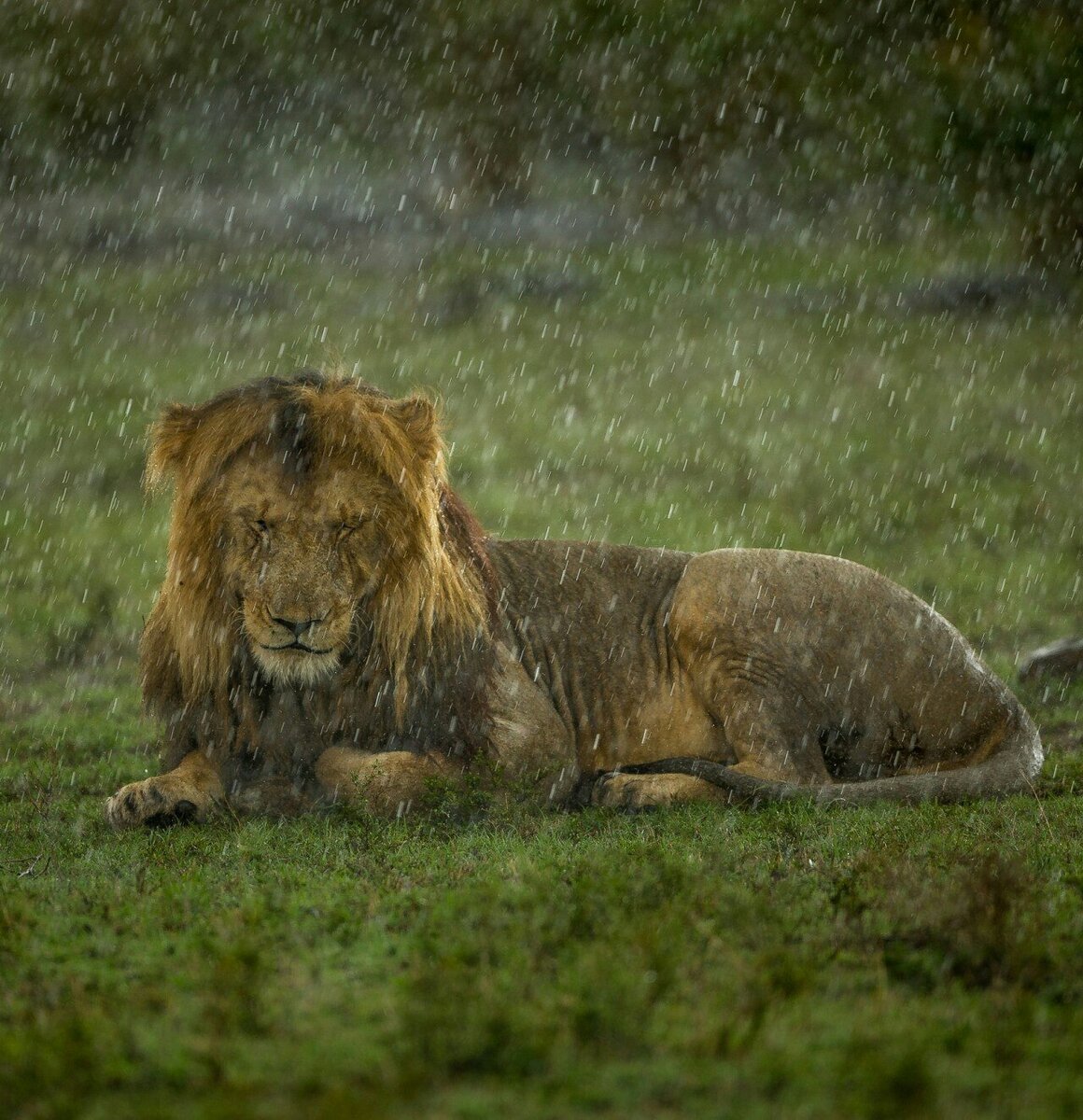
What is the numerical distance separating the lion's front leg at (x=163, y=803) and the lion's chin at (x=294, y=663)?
2.11 ft

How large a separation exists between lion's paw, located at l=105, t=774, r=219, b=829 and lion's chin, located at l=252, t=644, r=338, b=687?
651 mm

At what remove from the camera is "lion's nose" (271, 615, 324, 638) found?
5.72 metres

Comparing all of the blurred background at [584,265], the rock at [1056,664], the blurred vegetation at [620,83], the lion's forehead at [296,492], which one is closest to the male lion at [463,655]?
the lion's forehead at [296,492]

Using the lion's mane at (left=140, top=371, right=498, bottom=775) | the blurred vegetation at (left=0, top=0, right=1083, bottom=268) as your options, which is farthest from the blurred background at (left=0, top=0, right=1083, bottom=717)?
the lion's mane at (left=140, top=371, right=498, bottom=775)

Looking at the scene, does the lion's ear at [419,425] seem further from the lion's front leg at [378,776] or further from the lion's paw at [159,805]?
the lion's paw at [159,805]

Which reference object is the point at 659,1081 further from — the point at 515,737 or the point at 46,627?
the point at 46,627

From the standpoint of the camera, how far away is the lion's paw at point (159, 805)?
6.09 metres

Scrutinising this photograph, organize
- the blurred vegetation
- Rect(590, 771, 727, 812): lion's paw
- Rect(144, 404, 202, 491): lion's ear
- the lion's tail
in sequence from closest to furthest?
Rect(144, 404, 202, 491): lion's ear, the lion's tail, Rect(590, 771, 727, 812): lion's paw, the blurred vegetation

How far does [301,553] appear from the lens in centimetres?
582

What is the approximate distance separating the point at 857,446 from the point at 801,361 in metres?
4.13

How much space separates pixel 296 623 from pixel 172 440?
1095 millimetres

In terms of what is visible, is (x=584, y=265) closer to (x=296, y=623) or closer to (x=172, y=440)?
(x=172, y=440)

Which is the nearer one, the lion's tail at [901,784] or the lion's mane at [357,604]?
the lion's mane at [357,604]

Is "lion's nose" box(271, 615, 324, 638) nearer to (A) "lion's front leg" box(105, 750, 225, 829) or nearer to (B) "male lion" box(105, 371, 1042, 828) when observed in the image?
(B) "male lion" box(105, 371, 1042, 828)
